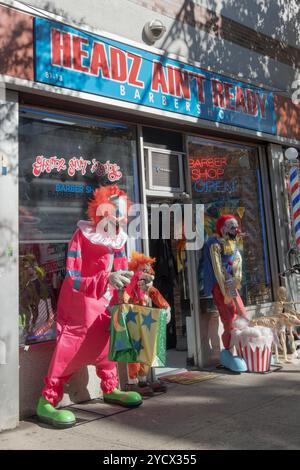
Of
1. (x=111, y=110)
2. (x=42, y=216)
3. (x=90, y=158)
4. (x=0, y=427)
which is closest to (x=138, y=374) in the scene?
(x=0, y=427)

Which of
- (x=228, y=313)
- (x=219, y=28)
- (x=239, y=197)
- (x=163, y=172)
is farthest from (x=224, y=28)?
(x=228, y=313)

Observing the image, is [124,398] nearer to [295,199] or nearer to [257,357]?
[257,357]

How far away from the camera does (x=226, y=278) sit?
21.0 ft

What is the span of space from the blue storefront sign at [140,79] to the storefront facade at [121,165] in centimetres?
1

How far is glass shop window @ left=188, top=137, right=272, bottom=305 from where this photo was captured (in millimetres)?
7164

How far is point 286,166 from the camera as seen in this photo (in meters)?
8.48

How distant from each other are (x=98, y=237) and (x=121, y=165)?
153 centimetres

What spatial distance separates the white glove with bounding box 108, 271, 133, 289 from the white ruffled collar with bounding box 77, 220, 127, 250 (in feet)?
0.99

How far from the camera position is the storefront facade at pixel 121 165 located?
4887 mm

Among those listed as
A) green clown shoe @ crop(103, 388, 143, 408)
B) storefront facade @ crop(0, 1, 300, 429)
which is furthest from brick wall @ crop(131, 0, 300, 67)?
green clown shoe @ crop(103, 388, 143, 408)

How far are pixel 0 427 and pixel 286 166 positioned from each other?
6.18m

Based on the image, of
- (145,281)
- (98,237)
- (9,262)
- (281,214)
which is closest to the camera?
(9,262)

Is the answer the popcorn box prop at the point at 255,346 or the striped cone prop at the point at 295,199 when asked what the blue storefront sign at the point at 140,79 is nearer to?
the striped cone prop at the point at 295,199

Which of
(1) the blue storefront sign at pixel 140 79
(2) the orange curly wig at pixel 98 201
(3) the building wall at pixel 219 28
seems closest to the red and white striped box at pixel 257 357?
(2) the orange curly wig at pixel 98 201
